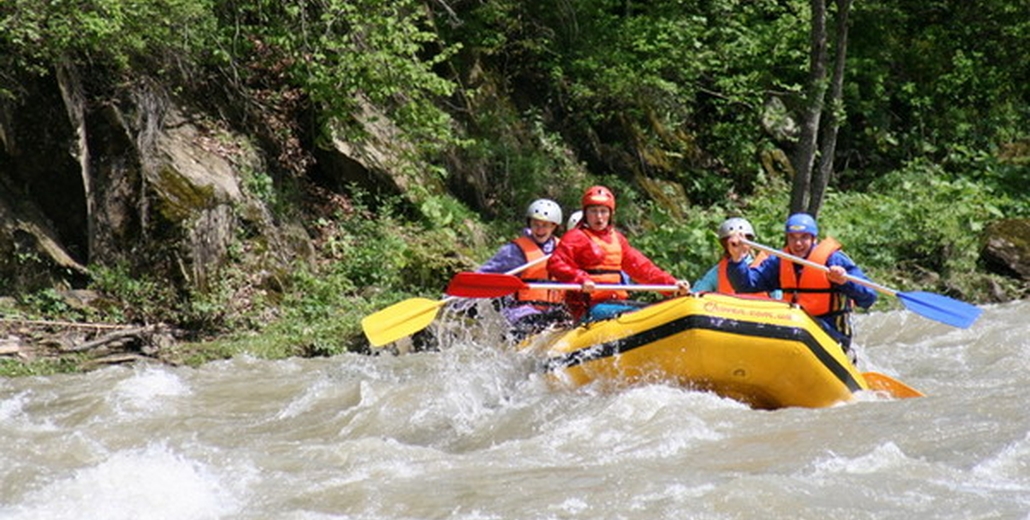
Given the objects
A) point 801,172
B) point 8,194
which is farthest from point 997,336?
point 8,194

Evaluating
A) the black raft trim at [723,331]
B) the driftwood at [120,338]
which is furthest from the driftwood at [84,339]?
the black raft trim at [723,331]

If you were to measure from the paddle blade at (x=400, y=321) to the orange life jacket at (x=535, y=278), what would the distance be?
0.61 meters

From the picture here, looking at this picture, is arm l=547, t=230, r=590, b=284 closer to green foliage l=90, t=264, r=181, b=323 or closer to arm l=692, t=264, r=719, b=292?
arm l=692, t=264, r=719, b=292

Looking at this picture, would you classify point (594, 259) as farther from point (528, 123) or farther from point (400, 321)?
point (528, 123)

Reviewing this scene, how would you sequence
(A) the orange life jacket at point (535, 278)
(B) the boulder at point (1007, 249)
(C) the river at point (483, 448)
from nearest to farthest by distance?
(C) the river at point (483, 448)
(A) the orange life jacket at point (535, 278)
(B) the boulder at point (1007, 249)

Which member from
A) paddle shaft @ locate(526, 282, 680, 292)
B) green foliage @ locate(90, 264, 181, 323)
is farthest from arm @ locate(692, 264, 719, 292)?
green foliage @ locate(90, 264, 181, 323)

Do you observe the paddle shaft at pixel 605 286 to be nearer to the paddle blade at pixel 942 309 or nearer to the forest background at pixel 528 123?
the paddle blade at pixel 942 309

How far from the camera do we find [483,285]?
7.83 meters

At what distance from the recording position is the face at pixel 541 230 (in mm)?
8625

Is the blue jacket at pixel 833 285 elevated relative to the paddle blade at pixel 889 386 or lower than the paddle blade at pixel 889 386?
elevated

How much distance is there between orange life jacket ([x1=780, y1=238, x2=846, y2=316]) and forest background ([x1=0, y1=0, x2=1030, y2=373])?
358 cm

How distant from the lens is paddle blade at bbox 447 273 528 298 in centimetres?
777

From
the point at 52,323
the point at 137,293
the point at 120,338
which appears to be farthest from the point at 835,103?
the point at 52,323

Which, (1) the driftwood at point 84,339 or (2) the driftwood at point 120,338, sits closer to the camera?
(1) the driftwood at point 84,339
